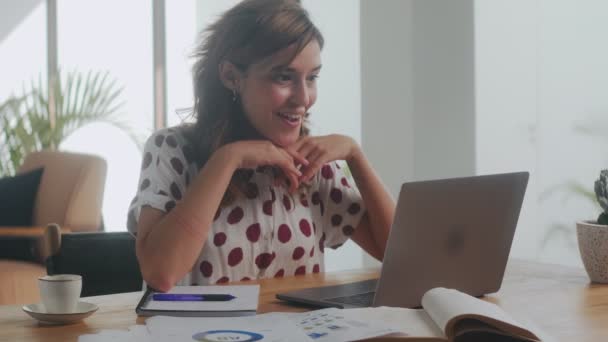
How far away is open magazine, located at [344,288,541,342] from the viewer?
910mm

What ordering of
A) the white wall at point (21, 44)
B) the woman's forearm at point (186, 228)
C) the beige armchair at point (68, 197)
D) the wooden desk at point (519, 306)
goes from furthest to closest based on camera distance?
1. the white wall at point (21, 44)
2. the beige armchair at point (68, 197)
3. the woman's forearm at point (186, 228)
4. the wooden desk at point (519, 306)

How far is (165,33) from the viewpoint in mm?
5293

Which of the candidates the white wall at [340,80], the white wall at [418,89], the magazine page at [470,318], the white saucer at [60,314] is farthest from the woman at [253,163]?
the white wall at [340,80]

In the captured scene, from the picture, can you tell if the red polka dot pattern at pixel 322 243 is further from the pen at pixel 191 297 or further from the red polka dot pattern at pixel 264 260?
the pen at pixel 191 297

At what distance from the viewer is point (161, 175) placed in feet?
5.37

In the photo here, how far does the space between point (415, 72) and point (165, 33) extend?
→ 2.18 meters

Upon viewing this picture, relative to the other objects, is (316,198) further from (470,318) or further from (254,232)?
(470,318)

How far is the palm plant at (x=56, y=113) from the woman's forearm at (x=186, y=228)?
126 inches

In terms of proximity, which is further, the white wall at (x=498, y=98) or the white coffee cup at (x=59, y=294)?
the white wall at (x=498, y=98)

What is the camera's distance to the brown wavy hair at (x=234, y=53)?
5.41 ft

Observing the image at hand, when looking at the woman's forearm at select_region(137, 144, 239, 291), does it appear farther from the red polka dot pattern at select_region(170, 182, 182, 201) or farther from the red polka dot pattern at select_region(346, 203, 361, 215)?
the red polka dot pattern at select_region(346, 203, 361, 215)

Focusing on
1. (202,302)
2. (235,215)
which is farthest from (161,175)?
(202,302)

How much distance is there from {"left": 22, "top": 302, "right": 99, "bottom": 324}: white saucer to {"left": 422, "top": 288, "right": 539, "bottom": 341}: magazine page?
50 cm

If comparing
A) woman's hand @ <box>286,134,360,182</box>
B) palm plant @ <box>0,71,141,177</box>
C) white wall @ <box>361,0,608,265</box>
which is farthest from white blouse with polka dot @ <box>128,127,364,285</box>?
palm plant @ <box>0,71,141,177</box>
